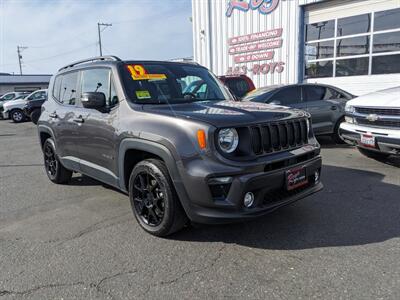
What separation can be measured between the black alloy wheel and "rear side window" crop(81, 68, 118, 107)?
98 centimetres

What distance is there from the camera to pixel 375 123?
5.99 m

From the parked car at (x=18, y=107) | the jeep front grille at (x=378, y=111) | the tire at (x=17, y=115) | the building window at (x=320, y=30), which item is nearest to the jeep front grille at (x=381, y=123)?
the jeep front grille at (x=378, y=111)

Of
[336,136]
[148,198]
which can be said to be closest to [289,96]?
[336,136]

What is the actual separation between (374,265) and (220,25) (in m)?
14.8

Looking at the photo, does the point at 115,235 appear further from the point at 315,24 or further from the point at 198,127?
the point at 315,24

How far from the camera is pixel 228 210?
10.2ft

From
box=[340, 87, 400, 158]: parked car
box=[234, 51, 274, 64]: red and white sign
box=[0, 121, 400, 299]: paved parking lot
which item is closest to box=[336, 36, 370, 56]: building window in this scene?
box=[234, 51, 274, 64]: red and white sign

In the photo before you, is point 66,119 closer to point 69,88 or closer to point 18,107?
point 69,88

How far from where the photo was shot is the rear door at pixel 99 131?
13.3ft

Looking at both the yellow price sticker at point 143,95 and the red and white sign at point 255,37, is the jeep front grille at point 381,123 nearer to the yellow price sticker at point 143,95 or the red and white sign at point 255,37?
the yellow price sticker at point 143,95

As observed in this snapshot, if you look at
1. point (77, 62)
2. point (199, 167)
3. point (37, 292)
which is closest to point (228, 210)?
A: point (199, 167)

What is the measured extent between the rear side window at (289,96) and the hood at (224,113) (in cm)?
450

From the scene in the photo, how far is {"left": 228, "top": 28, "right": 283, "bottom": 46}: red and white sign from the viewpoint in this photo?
14.0m

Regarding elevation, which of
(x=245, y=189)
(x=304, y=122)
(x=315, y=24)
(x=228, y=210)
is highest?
(x=315, y=24)
